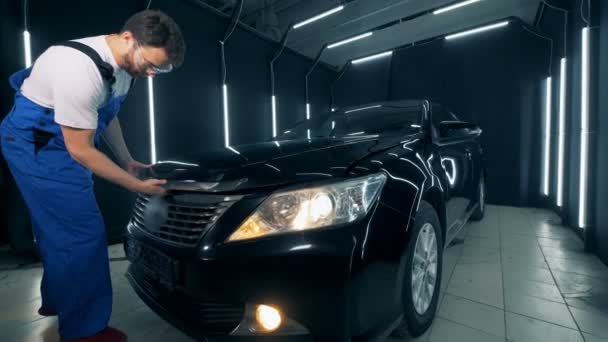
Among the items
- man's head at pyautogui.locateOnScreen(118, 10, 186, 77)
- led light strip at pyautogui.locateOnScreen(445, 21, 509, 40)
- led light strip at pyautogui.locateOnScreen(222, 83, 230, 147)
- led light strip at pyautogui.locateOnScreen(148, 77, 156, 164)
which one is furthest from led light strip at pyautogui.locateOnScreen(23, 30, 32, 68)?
led light strip at pyautogui.locateOnScreen(445, 21, 509, 40)

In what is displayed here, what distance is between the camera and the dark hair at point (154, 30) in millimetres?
1033

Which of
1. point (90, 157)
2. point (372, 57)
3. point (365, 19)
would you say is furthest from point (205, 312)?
point (372, 57)

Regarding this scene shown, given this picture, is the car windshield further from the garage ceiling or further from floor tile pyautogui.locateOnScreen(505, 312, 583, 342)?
the garage ceiling

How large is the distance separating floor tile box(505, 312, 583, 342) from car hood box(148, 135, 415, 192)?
3.29 feet

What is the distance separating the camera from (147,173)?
1.33 metres

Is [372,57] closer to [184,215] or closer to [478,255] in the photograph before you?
[478,255]

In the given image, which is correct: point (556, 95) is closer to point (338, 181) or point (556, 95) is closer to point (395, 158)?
point (395, 158)

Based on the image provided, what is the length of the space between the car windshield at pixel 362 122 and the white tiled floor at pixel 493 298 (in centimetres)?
102

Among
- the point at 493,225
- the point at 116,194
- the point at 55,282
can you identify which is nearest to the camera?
the point at 55,282

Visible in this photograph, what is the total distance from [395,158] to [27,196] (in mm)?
1469

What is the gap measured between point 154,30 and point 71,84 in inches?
12.5

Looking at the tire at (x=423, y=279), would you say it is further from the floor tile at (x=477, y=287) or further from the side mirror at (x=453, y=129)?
the side mirror at (x=453, y=129)

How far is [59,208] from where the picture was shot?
1136mm

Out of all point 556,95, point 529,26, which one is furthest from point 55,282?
point 529,26
